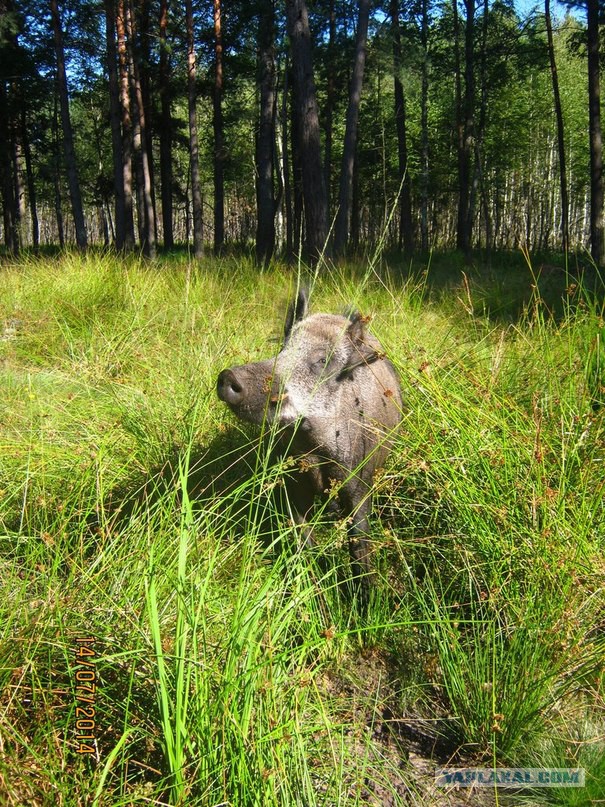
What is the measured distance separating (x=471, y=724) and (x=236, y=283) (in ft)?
18.3

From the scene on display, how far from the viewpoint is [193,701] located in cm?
173

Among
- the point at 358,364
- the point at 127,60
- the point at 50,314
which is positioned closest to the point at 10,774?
the point at 358,364

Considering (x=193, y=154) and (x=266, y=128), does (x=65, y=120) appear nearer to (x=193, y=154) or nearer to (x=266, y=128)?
(x=193, y=154)

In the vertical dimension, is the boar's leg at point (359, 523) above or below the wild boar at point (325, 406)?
below

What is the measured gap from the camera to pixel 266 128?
13.4 m

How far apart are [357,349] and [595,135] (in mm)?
12098

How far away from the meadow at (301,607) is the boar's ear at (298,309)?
0.33 meters

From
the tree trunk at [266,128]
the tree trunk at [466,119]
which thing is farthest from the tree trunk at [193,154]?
the tree trunk at [466,119]

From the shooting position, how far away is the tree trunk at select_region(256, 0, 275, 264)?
1347 centimetres

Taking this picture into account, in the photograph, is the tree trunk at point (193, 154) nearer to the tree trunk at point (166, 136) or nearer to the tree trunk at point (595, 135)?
the tree trunk at point (166, 136)

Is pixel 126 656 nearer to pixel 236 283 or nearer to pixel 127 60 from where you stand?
pixel 236 283

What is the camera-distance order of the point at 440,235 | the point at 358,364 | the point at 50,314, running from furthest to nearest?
the point at 440,235, the point at 50,314, the point at 358,364

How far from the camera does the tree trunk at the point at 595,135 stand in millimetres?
11992

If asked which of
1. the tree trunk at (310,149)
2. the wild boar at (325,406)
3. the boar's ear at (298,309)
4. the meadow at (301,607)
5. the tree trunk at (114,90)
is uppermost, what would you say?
the tree trunk at (114,90)
